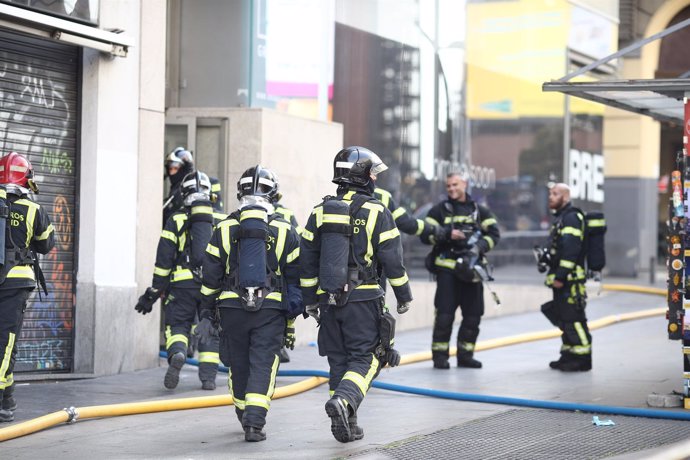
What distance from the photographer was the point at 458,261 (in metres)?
12.1

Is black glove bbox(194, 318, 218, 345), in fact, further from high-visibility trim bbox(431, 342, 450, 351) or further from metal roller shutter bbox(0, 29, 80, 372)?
high-visibility trim bbox(431, 342, 450, 351)

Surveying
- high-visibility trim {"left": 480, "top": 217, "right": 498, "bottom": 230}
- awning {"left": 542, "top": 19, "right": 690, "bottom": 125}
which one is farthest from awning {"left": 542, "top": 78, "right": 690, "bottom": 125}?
high-visibility trim {"left": 480, "top": 217, "right": 498, "bottom": 230}

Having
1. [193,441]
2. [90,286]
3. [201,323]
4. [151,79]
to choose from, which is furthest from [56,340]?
[193,441]

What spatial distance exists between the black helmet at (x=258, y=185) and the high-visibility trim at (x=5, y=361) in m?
1.89

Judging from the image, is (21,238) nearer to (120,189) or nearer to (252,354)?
(252,354)

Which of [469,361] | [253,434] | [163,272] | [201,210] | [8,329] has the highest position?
[201,210]

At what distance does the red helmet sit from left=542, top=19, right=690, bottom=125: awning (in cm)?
394

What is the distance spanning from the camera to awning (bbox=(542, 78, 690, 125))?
9289mm

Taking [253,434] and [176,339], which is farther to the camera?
[176,339]

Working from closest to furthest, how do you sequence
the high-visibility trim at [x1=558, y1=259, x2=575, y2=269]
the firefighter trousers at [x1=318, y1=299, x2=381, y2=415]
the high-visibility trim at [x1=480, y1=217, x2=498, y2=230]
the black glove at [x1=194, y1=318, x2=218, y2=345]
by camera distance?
the firefighter trousers at [x1=318, y1=299, x2=381, y2=415] → the black glove at [x1=194, y1=318, x2=218, y2=345] → the high-visibility trim at [x1=558, y1=259, x2=575, y2=269] → the high-visibility trim at [x1=480, y1=217, x2=498, y2=230]

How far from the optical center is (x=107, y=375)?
11.3m

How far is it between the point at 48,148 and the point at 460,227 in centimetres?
400

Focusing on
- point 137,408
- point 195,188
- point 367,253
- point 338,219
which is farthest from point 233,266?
point 195,188

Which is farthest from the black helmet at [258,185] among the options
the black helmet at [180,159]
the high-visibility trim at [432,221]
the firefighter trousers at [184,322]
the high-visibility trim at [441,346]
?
the high-visibility trim at [441,346]
